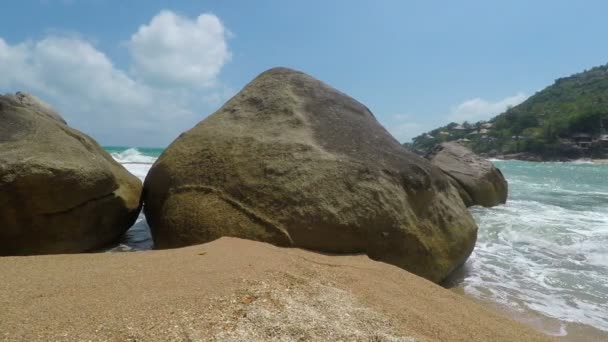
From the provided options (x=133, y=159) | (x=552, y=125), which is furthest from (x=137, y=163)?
(x=552, y=125)

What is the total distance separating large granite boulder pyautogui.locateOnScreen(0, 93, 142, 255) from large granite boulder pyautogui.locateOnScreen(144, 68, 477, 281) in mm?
459

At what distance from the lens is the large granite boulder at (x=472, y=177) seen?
9.17 m

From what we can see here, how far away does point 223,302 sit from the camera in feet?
5.76

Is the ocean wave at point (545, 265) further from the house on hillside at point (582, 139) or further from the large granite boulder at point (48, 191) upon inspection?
the house on hillside at point (582, 139)

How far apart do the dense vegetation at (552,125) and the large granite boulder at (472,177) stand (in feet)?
92.8

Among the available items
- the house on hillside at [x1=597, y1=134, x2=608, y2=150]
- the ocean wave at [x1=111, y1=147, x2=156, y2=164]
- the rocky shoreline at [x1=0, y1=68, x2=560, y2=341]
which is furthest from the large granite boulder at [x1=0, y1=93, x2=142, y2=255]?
the house on hillside at [x1=597, y1=134, x2=608, y2=150]

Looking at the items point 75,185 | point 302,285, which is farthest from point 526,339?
point 75,185

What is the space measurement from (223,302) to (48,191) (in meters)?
2.23

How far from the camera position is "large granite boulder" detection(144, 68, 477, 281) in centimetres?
314

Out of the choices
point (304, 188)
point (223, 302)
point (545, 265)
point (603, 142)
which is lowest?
point (545, 265)

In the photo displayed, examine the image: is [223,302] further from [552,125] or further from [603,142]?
[552,125]

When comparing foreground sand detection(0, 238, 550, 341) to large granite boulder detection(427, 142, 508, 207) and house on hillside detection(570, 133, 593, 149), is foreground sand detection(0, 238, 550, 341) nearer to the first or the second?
large granite boulder detection(427, 142, 508, 207)

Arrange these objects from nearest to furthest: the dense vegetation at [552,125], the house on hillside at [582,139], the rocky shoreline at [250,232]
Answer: the rocky shoreline at [250,232] → the house on hillside at [582,139] → the dense vegetation at [552,125]

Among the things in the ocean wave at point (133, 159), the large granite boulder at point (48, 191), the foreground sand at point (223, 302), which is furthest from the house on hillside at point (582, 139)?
the large granite boulder at point (48, 191)
